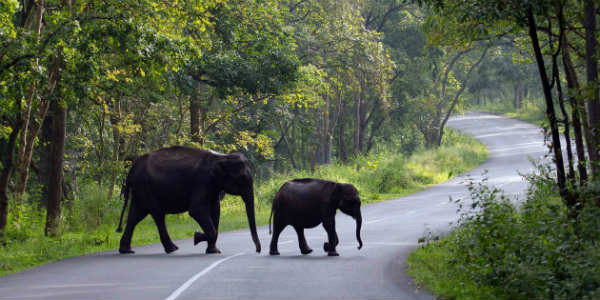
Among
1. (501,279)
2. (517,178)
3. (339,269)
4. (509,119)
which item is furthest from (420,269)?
(509,119)

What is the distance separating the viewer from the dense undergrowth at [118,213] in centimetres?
1661

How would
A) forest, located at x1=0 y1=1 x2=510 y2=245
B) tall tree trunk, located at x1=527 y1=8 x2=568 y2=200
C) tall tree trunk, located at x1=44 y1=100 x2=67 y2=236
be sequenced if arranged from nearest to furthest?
tall tree trunk, located at x1=527 y1=8 x2=568 y2=200
forest, located at x1=0 y1=1 x2=510 y2=245
tall tree trunk, located at x1=44 y1=100 x2=67 y2=236

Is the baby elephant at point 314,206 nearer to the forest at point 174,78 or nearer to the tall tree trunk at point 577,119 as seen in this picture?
the forest at point 174,78

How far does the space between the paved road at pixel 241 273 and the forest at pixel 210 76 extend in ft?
11.2

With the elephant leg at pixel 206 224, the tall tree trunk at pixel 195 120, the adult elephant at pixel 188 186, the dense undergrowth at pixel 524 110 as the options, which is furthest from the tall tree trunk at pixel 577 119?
the dense undergrowth at pixel 524 110

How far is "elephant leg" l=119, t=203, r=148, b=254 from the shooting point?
16000 mm

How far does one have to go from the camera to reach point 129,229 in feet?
52.9

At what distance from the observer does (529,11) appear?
40.5ft

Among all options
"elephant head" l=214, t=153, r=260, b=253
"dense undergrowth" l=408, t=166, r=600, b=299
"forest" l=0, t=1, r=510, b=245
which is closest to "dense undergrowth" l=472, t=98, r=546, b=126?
"forest" l=0, t=1, r=510, b=245

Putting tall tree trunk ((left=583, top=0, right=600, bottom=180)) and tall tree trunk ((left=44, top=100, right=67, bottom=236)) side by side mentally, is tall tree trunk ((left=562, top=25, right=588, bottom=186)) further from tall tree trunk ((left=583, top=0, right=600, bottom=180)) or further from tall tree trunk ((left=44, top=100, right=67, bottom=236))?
tall tree trunk ((left=44, top=100, right=67, bottom=236))

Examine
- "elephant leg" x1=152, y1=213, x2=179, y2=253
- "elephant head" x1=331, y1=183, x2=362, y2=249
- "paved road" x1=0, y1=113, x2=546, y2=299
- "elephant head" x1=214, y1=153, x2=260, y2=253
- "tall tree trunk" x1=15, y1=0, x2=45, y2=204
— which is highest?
"tall tree trunk" x1=15, y1=0, x2=45, y2=204

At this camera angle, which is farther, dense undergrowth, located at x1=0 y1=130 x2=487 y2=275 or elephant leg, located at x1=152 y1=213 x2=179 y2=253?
dense undergrowth, located at x1=0 y1=130 x2=487 y2=275

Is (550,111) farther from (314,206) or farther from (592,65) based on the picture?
(314,206)

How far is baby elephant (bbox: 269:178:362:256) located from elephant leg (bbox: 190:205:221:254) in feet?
3.72
